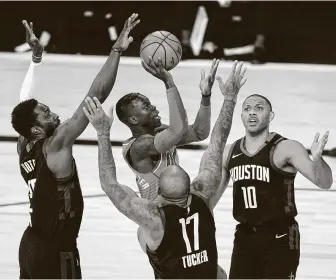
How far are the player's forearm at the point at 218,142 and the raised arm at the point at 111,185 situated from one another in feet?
1.94

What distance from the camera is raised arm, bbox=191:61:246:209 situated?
7.36 meters

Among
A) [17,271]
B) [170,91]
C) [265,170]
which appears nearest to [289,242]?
[265,170]

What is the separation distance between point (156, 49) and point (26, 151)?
5.18 ft

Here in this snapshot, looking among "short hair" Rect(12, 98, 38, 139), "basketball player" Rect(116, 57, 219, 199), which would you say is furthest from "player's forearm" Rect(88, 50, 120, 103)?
"basketball player" Rect(116, 57, 219, 199)

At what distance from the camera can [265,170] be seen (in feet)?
29.2

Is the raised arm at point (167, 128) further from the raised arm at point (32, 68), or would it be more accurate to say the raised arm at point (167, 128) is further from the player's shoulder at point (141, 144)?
the raised arm at point (32, 68)

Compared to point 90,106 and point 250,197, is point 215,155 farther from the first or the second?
point 250,197

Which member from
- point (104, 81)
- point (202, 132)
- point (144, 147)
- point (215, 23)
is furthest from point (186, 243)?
point (215, 23)

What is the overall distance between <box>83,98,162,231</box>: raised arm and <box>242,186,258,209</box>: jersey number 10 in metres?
1.71

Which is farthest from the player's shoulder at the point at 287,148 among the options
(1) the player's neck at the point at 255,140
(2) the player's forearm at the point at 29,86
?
(2) the player's forearm at the point at 29,86

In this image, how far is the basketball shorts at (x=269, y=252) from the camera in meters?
8.77

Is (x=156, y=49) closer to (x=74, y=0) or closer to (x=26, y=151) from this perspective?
(x=26, y=151)

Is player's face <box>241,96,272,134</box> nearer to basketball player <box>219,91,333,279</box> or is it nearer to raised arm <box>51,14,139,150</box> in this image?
basketball player <box>219,91,333,279</box>

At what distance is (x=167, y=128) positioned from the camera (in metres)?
8.81
